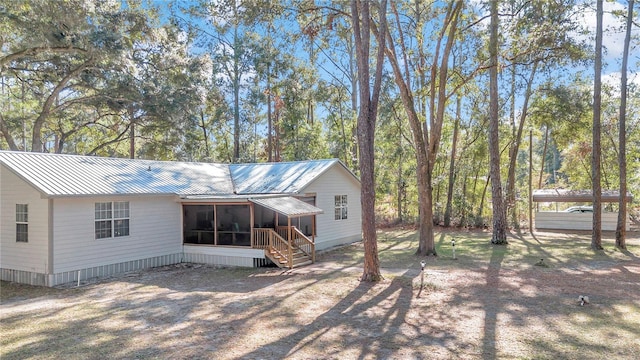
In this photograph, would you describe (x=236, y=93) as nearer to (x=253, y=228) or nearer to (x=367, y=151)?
(x=253, y=228)

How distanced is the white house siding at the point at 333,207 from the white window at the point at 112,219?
632cm

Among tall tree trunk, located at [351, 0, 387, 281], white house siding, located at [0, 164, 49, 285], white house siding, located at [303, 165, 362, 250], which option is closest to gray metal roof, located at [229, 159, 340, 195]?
white house siding, located at [303, 165, 362, 250]

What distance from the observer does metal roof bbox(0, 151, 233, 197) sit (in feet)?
35.8

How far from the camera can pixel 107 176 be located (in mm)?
12781

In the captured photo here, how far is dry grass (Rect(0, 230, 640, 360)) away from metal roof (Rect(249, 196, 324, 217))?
183 cm

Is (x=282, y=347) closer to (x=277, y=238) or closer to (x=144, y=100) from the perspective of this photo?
(x=277, y=238)

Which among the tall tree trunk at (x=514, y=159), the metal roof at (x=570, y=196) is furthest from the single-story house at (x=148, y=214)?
the metal roof at (x=570, y=196)

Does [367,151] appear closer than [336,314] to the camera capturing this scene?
No

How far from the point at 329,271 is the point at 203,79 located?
1412cm

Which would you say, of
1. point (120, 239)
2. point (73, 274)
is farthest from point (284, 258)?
point (73, 274)

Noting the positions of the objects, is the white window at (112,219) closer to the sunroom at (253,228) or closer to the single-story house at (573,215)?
the sunroom at (253,228)

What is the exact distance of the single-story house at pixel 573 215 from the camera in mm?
22402

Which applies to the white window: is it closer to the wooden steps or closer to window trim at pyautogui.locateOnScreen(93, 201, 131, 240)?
window trim at pyautogui.locateOnScreen(93, 201, 131, 240)

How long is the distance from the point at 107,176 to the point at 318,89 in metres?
18.5
